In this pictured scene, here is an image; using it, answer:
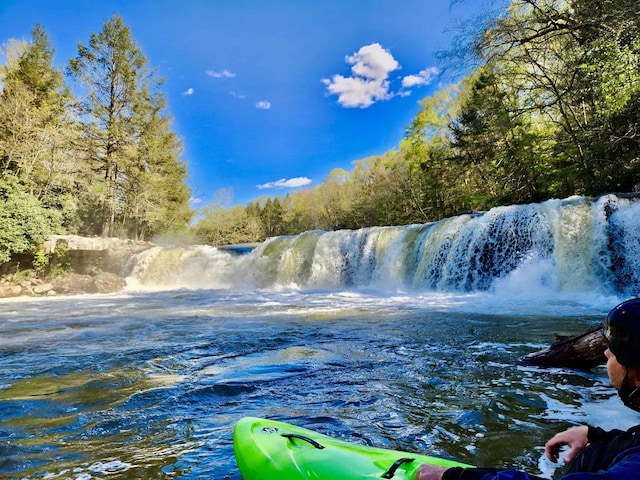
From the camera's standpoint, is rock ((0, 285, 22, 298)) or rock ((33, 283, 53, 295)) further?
rock ((33, 283, 53, 295))

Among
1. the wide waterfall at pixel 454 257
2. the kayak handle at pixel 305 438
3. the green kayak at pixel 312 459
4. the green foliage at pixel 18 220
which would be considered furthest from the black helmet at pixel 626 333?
the green foliage at pixel 18 220

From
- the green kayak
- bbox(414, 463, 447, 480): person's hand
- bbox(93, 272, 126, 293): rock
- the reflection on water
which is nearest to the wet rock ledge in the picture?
bbox(93, 272, 126, 293): rock

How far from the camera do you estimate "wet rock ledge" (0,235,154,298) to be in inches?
550

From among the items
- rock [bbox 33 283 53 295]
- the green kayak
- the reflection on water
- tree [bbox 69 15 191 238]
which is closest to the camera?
the green kayak

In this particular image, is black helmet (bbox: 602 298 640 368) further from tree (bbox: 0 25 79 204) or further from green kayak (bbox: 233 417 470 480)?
tree (bbox: 0 25 79 204)

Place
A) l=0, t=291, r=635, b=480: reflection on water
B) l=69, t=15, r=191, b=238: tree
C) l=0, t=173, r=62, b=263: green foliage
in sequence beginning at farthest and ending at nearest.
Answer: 1. l=69, t=15, r=191, b=238: tree
2. l=0, t=173, r=62, b=263: green foliage
3. l=0, t=291, r=635, b=480: reflection on water

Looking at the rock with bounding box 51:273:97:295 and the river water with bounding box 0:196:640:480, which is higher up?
the rock with bounding box 51:273:97:295

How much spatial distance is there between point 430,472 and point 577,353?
3151mm

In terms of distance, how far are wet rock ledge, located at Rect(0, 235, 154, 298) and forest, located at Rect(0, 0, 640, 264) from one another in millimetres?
655

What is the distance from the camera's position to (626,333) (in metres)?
1.07

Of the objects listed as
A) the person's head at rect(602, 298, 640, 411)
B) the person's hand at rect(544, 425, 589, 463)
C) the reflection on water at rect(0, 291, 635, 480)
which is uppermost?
the person's head at rect(602, 298, 640, 411)

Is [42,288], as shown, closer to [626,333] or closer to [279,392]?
→ [279,392]

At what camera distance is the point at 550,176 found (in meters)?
16.5

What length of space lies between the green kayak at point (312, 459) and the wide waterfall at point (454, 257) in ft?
29.4
